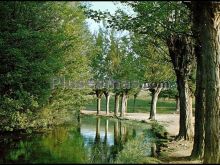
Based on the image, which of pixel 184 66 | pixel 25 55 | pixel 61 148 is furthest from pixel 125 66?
pixel 61 148

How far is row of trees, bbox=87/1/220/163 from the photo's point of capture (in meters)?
18.7

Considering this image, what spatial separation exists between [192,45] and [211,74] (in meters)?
14.0

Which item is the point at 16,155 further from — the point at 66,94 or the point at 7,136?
the point at 66,94

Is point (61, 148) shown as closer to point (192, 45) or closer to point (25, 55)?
point (25, 55)

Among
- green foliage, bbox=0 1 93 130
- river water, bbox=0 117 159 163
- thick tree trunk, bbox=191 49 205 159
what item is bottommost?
river water, bbox=0 117 159 163

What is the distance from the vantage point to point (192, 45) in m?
32.8

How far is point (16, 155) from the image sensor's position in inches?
1090

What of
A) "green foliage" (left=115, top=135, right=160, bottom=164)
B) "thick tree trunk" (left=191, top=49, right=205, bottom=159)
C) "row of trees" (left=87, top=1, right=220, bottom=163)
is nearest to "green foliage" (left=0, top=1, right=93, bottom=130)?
"row of trees" (left=87, top=1, right=220, bottom=163)

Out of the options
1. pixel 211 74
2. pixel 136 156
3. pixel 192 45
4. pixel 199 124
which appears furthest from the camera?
pixel 192 45

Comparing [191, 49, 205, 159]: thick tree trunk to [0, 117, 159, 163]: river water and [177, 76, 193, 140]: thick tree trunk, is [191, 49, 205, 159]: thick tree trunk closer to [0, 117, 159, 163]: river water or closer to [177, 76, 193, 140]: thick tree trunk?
[0, 117, 159, 163]: river water

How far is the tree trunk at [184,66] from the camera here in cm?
3303

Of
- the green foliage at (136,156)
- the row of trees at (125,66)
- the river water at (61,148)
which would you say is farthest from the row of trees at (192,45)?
the row of trees at (125,66)

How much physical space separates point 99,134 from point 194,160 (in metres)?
22.3

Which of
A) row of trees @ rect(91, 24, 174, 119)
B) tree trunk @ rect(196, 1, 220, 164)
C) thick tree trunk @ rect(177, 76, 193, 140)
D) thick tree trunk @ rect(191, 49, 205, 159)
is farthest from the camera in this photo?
row of trees @ rect(91, 24, 174, 119)
